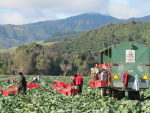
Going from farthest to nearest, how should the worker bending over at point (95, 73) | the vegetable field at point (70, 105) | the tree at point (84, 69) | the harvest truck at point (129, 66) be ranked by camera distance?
the tree at point (84, 69), the worker bending over at point (95, 73), the harvest truck at point (129, 66), the vegetable field at point (70, 105)

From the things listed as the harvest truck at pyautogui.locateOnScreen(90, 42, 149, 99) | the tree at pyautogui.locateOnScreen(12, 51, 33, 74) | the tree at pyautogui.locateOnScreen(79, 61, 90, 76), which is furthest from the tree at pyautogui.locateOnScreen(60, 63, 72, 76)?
the harvest truck at pyautogui.locateOnScreen(90, 42, 149, 99)

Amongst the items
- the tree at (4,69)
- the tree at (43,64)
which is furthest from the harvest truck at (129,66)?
the tree at (4,69)

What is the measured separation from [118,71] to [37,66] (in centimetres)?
7727

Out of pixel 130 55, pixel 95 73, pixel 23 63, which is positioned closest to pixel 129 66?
pixel 130 55

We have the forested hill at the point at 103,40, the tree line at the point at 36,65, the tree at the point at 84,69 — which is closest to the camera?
the tree line at the point at 36,65

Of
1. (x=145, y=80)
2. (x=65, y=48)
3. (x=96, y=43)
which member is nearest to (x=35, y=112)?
(x=145, y=80)

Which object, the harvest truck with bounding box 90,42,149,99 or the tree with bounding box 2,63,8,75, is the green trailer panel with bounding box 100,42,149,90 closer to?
the harvest truck with bounding box 90,42,149,99

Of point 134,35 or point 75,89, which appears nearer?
point 75,89

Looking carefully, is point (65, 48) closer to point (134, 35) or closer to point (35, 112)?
point (134, 35)

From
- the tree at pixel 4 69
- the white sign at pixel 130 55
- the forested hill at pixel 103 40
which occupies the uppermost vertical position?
the forested hill at pixel 103 40

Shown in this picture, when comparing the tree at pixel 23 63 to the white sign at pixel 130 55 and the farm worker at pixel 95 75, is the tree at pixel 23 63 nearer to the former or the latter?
the farm worker at pixel 95 75

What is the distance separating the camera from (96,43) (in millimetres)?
175125

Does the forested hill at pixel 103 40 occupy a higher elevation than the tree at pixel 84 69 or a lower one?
higher

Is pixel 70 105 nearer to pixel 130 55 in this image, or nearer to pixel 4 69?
pixel 130 55
